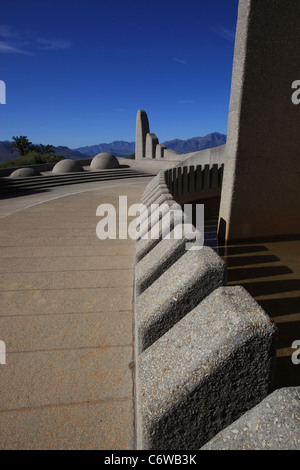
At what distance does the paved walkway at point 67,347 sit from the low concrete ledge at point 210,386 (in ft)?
0.84

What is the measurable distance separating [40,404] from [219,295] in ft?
3.47

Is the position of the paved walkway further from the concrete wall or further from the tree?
the tree

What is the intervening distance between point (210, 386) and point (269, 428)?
25 cm

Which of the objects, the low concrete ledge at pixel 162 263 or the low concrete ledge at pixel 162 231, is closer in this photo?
the low concrete ledge at pixel 162 263

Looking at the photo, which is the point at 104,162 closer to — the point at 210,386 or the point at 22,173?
the point at 22,173

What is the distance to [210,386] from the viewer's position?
1.25 meters

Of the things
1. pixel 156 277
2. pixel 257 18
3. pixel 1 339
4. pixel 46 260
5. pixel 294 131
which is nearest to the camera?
pixel 1 339

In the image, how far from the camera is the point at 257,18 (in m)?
5.78

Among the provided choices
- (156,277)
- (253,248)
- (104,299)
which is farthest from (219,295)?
(253,248)

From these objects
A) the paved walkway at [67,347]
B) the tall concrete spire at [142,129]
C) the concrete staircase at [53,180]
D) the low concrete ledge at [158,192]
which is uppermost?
the tall concrete spire at [142,129]

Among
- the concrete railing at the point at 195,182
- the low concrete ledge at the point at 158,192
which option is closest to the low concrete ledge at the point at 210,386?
the low concrete ledge at the point at 158,192

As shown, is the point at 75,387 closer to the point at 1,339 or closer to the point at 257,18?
the point at 1,339

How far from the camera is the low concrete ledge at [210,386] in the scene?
4.07 feet

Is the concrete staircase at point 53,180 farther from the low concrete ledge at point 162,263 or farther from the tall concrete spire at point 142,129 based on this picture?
the tall concrete spire at point 142,129
